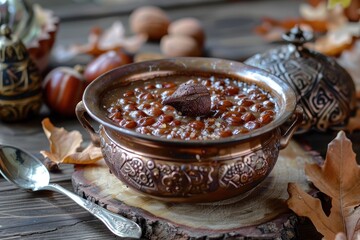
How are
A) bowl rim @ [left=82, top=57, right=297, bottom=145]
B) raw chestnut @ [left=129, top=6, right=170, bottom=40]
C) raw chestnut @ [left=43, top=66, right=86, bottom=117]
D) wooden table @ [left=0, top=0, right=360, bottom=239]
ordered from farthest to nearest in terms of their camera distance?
raw chestnut @ [left=129, top=6, right=170, bottom=40] → raw chestnut @ [left=43, top=66, right=86, bottom=117] → wooden table @ [left=0, top=0, right=360, bottom=239] → bowl rim @ [left=82, top=57, right=297, bottom=145]

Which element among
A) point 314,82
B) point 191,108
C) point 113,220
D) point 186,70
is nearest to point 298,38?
point 314,82

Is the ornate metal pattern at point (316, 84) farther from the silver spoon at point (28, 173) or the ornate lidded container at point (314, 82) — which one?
the silver spoon at point (28, 173)

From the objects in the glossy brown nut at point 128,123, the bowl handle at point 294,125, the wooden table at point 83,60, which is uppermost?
the glossy brown nut at point 128,123

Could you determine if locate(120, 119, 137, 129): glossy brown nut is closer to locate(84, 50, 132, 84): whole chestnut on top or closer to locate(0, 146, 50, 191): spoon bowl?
locate(0, 146, 50, 191): spoon bowl

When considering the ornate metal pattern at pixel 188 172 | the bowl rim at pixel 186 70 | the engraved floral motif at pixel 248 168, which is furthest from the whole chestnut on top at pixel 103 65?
the engraved floral motif at pixel 248 168

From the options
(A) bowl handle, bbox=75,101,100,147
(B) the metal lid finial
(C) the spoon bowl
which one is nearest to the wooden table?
(C) the spoon bowl

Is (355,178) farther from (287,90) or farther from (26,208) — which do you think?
(26,208)

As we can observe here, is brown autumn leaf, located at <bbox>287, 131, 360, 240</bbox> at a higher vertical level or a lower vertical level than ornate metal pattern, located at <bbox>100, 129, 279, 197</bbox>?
lower
